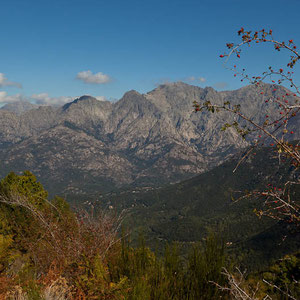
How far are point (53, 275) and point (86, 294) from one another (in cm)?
155

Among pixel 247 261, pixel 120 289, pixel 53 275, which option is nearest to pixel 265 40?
pixel 120 289

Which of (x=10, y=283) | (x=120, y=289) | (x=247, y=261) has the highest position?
(x=120, y=289)

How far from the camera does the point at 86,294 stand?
672 centimetres

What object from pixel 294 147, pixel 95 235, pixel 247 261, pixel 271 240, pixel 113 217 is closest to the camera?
pixel 294 147

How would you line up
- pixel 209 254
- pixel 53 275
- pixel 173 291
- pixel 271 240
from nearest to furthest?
pixel 173 291
pixel 209 254
pixel 53 275
pixel 271 240

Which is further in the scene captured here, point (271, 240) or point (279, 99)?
point (271, 240)

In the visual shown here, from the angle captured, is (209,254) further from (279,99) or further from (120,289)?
(279,99)

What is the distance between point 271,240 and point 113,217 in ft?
535

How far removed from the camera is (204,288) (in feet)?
19.7

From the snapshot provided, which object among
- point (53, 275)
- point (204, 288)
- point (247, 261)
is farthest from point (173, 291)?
point (247, 261)

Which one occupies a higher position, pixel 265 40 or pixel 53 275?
pixel 265 40

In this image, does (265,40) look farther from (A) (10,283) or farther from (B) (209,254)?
(A) (10,283)

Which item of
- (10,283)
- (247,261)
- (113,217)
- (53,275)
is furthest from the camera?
(247,261)

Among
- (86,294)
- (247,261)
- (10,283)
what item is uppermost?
(86,294)
